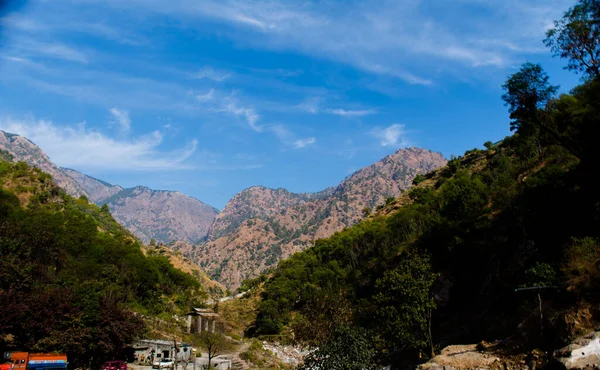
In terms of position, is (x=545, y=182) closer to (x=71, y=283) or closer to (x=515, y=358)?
(x=515, y=358)

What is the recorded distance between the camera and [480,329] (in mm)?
29672

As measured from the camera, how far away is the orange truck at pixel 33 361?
87.1 ft

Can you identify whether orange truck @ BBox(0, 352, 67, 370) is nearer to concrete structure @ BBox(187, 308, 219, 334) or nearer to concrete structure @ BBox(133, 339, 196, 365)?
concrete structure @ BBox(133, 339, 196, 365)

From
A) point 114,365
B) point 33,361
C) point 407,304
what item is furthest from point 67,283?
point 407,304

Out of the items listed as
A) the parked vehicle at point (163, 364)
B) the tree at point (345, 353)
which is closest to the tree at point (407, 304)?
the tree at point (345, 353)

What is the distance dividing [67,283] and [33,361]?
18175 millimetres

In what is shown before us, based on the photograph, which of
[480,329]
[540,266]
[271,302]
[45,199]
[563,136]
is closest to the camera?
[540,266]

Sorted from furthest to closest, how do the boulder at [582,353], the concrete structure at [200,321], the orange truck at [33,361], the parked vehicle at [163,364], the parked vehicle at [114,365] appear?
the concrete structure at [200,321]
the parked vehicle at [163,364]
the parked vehicle at [114,365]
the orange truck at [33,361]
the boulder at [582,353]

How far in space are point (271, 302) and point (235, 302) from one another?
25112mm

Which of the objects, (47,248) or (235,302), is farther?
(235,302)

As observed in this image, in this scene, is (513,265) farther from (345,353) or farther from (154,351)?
(154,351)

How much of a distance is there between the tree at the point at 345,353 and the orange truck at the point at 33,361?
19016mm

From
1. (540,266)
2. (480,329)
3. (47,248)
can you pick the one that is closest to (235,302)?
(47,248)

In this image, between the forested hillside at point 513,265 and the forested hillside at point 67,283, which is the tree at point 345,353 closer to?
the forested hillside at point 513,265
